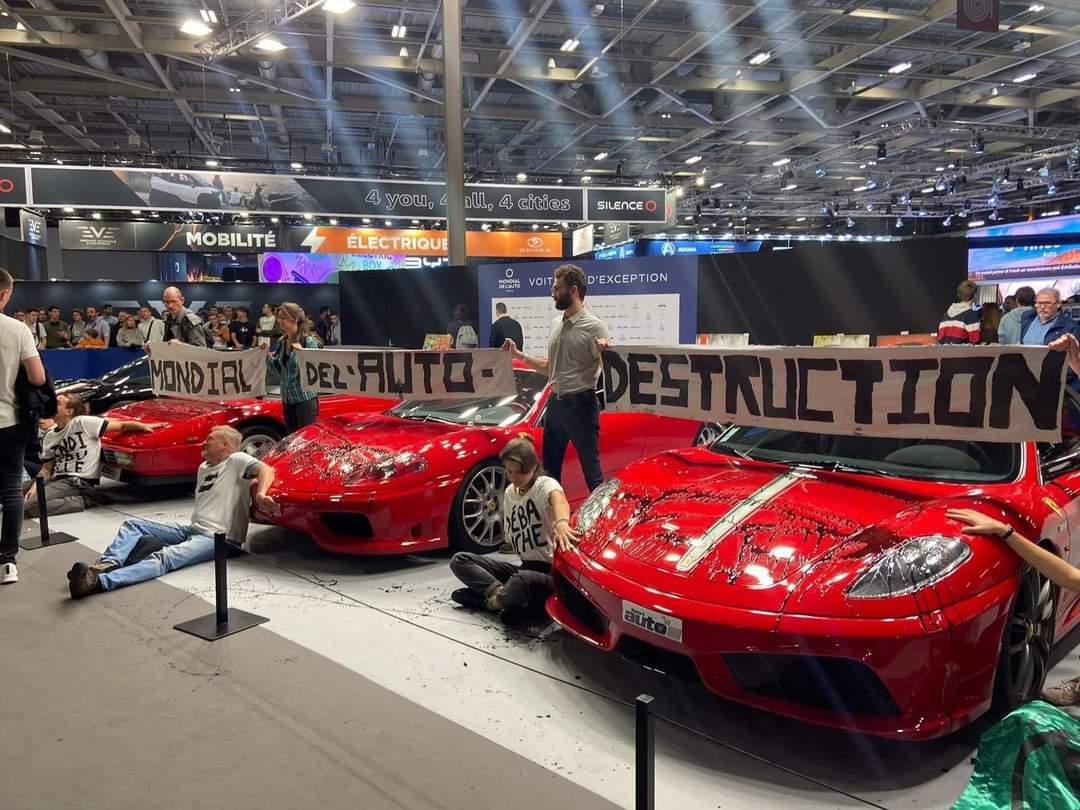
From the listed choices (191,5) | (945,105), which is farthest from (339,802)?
(945,105)

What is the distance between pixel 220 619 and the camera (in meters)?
3.82

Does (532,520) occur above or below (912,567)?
below

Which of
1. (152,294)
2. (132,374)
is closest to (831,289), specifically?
(132,374)

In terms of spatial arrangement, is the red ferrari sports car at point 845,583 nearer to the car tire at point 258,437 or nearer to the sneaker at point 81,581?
the sneaker at point 81,581

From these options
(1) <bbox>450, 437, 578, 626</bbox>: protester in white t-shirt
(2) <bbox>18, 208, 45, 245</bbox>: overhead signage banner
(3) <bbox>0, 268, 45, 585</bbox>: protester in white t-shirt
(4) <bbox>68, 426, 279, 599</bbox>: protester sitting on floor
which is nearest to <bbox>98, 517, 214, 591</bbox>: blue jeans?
(4) <bbox>68, 426, 279, 599</bbox>: protester sitting on floor

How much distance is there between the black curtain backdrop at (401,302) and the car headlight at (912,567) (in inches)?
282

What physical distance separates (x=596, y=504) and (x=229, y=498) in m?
2.41

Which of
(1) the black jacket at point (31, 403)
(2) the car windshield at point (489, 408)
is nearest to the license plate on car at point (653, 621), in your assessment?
(2) the car windshield at point (489, 408)

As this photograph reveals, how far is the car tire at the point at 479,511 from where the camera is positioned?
4.70 meters

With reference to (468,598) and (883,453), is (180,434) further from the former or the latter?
(883,453)

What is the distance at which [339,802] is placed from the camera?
8.00 ft

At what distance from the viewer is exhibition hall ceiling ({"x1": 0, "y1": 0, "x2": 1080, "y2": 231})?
36.3 feet

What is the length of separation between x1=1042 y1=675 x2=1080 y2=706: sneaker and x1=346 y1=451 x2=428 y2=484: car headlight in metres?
3.09

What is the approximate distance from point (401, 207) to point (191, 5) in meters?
→ 3.88
